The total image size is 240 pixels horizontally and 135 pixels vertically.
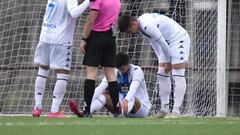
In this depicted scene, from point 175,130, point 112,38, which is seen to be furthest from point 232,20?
point 175,130

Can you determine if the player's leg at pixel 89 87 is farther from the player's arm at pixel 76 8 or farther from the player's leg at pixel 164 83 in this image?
the player's leg at pixel 164 83

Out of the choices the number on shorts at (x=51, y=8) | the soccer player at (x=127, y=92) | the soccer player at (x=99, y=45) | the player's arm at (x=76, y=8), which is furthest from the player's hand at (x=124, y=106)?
the number on shorts at (x=51, y=8)

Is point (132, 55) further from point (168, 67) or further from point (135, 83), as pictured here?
point (135, 83)

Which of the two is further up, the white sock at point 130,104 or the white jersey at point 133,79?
the white jersey at point 133,79

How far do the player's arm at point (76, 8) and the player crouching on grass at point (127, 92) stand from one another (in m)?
0.83

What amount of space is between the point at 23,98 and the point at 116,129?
21.5 ft

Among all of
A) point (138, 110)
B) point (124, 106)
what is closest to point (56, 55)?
point (124, 106)

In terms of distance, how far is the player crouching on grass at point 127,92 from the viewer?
344 inches

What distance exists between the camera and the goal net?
1129 centimetres

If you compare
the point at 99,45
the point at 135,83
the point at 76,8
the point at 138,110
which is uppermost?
the point at 76,8

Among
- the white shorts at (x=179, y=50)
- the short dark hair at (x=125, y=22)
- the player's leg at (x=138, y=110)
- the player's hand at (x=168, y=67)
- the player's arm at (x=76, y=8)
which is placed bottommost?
the player's leg at (x=138, y=110)

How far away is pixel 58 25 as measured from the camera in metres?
8.59

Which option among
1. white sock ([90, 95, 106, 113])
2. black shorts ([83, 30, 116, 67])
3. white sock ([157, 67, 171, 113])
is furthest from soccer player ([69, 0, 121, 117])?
white sock ([157, 67, 171, 113])

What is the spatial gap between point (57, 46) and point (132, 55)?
338 centimetres
